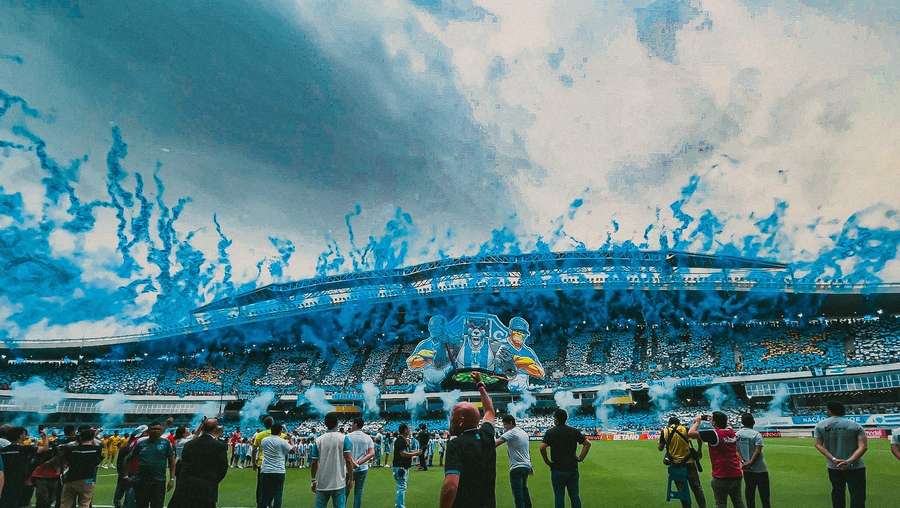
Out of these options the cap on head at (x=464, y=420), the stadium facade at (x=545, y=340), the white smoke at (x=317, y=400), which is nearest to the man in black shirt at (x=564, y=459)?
the cap on head at (x=464, y=420)

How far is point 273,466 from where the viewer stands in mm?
8711

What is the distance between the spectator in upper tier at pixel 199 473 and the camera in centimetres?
612

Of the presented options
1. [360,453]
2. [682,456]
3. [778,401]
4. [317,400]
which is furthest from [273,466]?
[317,400]

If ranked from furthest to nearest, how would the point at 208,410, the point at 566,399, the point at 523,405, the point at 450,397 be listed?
the point at 208,410 < the point at 450,397 < the point at 523,405 < the point at 566,399

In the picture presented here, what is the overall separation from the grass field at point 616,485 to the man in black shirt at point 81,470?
461cm

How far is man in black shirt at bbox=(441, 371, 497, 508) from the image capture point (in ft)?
14.0

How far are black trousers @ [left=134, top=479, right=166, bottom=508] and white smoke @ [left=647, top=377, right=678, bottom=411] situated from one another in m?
42.8

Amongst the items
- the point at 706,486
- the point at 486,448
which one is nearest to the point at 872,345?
the point at 706,486

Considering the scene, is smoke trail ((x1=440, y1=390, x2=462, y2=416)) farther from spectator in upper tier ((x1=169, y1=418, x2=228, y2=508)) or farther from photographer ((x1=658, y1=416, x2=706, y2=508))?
spectator in upper tier ((x1=169, y1=418, x2=228, y2=508))

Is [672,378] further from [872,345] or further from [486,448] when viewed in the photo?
[486,448]

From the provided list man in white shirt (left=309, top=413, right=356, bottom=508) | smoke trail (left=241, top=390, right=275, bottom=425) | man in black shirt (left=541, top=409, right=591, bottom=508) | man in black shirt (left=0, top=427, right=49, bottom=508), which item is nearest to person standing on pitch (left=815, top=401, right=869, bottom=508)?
man in black shirt (left=541, top=409, right=591, bottom=508)

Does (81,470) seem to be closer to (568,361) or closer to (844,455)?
(844,455)

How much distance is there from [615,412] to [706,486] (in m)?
36.0

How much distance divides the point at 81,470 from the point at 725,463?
1033 cm
